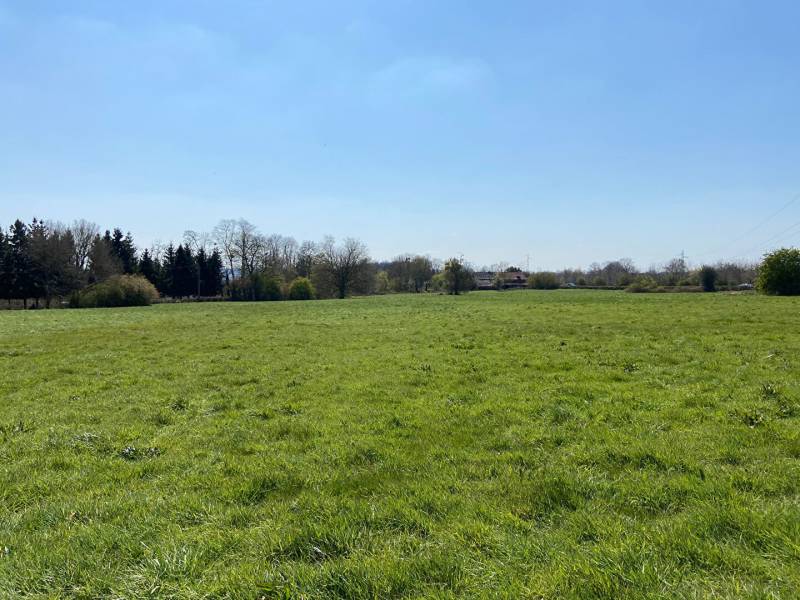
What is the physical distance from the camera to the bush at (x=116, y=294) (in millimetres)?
54406

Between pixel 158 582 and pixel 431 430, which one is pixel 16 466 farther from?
pixel 431 430

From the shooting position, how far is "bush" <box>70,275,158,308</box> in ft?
178

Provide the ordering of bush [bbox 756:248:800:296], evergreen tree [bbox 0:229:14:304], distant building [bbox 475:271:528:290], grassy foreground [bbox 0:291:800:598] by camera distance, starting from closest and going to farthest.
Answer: grassy foreground [bbox 0:291:800:598] → bush [bbox 756:248:800:296] → evergreen tree [bbox 0:229:14:304] → distant building [bbox 475:271:528:290]

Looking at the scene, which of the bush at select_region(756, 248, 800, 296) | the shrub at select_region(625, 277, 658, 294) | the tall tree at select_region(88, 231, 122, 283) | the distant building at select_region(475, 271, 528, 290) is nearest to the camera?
the bush at select_region(756, 248, 800, 296)

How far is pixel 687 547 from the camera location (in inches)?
129

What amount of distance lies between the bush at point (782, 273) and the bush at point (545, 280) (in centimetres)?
5496

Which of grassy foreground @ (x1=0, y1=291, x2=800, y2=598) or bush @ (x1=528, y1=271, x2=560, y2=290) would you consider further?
bush @ (x1=528, y1=271, x2=560, y2=290)

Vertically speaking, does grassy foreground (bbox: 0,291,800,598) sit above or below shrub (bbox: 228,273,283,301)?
below

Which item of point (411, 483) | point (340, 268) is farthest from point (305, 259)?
point (411, 483)

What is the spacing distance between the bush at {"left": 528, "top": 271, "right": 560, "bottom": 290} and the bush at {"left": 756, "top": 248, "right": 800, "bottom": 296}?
55.0 m

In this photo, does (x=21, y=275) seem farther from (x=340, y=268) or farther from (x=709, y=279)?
(x=709, y=279)

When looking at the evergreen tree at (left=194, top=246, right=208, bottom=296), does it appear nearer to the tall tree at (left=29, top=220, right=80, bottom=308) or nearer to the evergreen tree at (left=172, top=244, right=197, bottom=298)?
the evergreen tree at (left=172, top=244, right=197, bottom=298)

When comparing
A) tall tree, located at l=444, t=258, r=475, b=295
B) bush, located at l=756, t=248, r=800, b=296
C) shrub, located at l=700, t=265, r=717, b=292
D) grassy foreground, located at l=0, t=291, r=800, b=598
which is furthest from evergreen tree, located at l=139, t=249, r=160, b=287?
shrub, located at l=700, t=265, r=717, b=292

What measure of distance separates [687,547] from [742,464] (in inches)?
87.6
